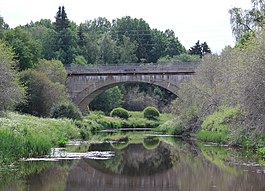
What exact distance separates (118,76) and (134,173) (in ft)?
141

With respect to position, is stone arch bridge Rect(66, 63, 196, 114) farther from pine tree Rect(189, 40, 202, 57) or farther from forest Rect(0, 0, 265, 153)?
pine tree Rect(189, 40, 202, 57)

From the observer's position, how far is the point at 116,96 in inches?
3415

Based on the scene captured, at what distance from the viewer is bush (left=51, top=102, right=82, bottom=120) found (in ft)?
146

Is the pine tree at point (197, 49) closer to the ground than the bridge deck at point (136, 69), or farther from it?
farther from it

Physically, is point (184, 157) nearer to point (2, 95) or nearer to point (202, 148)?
point (202, 148)

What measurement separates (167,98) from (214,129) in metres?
60.7

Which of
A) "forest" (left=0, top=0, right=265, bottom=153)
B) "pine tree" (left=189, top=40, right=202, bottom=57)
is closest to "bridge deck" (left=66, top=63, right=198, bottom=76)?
"forest" (left=0, top=0, right=265, bottom=153)

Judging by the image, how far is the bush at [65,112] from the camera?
44456 millimetres

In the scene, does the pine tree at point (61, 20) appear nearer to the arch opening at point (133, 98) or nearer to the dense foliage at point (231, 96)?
the arch opening at point (133, 98)

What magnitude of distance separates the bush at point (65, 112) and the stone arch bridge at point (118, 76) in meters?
16.3

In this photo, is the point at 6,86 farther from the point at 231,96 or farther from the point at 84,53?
the point at 84,53

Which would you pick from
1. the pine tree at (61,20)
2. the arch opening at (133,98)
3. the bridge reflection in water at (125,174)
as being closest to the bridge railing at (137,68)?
the arch opening at (133,98)

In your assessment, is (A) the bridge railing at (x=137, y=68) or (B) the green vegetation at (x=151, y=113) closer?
(A) the bridge railing at (x=137, y=68)

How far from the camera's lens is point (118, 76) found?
63.3m
